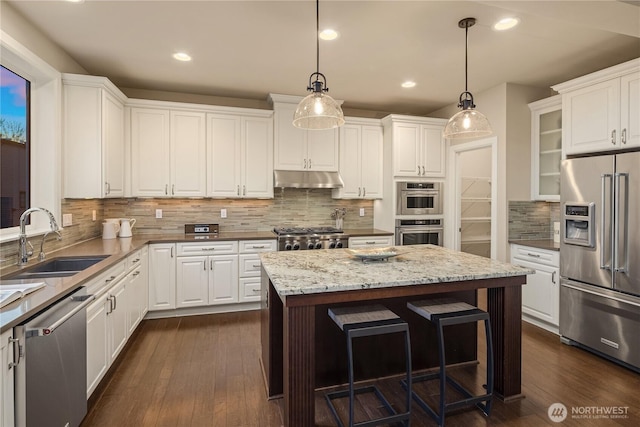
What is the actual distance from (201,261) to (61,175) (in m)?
1.58

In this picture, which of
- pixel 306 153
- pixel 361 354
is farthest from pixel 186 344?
pixel 306 153

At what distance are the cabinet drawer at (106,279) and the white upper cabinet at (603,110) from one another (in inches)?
166

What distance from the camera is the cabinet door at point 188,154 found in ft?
13.4

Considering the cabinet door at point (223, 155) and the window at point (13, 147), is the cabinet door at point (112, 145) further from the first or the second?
the cabinet door at point (223, 155)

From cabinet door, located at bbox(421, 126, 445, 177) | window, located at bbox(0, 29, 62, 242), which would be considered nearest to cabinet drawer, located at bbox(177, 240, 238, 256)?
window, located at bbox(0, 29, 62, 242)

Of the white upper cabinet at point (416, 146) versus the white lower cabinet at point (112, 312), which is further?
the white upper cabinet at point (416, 146)

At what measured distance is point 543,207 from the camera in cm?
411

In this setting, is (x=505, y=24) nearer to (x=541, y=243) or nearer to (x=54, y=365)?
(x=541, y=243)

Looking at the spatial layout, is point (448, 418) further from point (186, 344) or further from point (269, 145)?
point (269, 145)

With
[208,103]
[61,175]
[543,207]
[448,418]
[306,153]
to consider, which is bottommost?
[448,418]

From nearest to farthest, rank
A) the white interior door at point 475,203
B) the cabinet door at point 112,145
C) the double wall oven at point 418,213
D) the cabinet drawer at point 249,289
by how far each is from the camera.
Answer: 1. the cabinet door at point 112,145
2. the cabinet drawer at point 249,289
3. the double wall oven at point 418,213
4. the white interior door at point 475,203

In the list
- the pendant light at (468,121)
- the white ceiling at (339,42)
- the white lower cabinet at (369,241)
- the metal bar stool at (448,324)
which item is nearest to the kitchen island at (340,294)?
the metal bar stool at (448,324)

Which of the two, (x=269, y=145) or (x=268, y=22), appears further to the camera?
(x=269, y=145)

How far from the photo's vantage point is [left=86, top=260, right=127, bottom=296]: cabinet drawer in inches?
86.7
